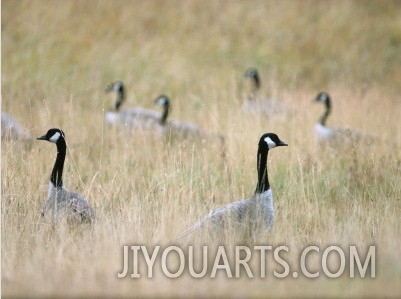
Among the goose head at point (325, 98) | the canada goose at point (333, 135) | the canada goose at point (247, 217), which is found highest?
the goose head at point (325, 98)

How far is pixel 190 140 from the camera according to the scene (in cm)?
1116

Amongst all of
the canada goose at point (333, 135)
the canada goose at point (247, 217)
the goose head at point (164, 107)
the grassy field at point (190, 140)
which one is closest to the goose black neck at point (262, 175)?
the canada goose at point (247, 217)

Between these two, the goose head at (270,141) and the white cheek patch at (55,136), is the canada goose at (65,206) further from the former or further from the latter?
the goose head at (270,141)

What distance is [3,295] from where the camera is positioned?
5355 mm

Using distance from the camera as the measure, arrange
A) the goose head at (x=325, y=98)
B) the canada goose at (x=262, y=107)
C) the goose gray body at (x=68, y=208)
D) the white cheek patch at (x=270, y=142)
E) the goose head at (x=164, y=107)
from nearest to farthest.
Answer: the goose gray body at (x=68, y=208)
the white cheek patch at (x=270, y=142)
the canada goose at (x=262, y=107)
the goose head at (x=164, y=107)
the goose head at (x=325, y=98)

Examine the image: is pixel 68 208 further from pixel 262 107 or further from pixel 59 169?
pixel 262 107

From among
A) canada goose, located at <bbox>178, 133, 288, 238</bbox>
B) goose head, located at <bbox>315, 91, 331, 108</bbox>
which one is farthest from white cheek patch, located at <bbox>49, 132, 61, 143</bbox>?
goose head, located at <bbox>315, 91, 331, 108</bbox>

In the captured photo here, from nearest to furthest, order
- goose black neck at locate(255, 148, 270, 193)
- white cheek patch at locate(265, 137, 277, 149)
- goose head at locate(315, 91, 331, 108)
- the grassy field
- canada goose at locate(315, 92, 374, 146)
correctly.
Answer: the grassy field → goose black neck at locate(255, 148, 270, 193) → white cheek patch at locate(265, 137, 277, 149) → canada goose at locate(315, 92, 374, 146) → goose head at locate(315, 91, 331, 108)

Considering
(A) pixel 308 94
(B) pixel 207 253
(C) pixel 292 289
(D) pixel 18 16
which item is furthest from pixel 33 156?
(D) pixel 18 16

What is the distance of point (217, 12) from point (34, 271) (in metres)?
17.3

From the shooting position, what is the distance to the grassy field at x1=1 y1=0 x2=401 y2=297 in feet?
18.7

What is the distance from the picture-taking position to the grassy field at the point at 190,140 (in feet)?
18.7

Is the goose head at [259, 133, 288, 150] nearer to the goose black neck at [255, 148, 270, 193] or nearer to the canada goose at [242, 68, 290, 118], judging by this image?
the goose black neck at [255, 148, 270, 193]

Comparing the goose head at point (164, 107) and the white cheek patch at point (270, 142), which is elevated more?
the goose head at point (164, 107)
